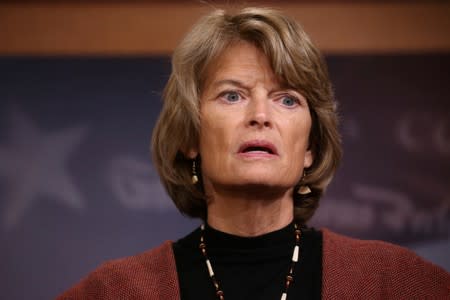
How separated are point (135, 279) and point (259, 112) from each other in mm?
497

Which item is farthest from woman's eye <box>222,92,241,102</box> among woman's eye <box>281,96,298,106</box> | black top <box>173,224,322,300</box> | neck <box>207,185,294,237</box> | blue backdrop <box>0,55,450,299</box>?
blue backdrop <box>0,55,450,299</box>

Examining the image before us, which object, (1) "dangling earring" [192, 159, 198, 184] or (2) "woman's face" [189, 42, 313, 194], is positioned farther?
(1) "dangling earring" [192, 159, 198, 184]

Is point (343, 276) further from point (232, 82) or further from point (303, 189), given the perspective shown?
point (232, 82)

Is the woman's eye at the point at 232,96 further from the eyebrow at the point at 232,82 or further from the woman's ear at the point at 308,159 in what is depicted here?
the woman's ear at the point at 308,159

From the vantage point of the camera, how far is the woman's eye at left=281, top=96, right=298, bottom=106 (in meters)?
2.01

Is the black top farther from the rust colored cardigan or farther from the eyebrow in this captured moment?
the eyebrow

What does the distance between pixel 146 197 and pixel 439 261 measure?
3.70 feet

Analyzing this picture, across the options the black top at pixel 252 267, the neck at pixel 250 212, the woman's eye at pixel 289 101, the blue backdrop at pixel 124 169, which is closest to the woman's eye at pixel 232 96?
the woman's eye at pixel 289 101

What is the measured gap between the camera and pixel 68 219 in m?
3.17

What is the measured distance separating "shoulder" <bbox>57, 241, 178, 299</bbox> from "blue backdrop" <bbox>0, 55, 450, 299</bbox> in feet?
3.65

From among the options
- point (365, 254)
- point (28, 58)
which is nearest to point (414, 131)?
point (365, 254)

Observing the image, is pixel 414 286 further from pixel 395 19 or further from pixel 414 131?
pixel 395 19

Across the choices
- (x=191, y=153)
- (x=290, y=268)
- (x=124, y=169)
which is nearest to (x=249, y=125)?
(x=191, y=153)

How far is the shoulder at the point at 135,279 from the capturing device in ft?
6.45
